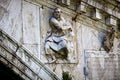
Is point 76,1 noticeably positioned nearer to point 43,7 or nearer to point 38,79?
point 43,7

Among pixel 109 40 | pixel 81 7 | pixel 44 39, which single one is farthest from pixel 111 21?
pixel 44 39

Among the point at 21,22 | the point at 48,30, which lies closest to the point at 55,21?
the point at 48,30

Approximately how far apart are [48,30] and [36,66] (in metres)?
0.99

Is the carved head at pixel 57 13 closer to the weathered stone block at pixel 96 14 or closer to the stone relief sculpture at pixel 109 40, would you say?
the weathered stone block at pixel 96 14

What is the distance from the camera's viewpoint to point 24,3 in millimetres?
9117

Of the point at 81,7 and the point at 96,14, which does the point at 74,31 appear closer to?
the point at 81,7

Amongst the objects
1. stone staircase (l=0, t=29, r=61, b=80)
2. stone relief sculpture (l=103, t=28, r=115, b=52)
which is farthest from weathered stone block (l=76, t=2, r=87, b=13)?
stone staircase (l=0, t=29, r=61, b=80)

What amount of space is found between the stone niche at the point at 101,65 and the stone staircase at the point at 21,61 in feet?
4.46

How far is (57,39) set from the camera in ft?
30.9

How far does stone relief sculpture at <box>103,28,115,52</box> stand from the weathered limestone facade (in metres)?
0.11

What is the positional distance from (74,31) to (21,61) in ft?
6.29

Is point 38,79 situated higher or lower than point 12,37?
lower

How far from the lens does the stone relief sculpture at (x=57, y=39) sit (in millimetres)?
9336

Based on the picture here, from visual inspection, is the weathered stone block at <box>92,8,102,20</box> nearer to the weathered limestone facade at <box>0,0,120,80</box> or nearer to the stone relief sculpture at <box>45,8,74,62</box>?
the weathered limestone facade at <box>0,0,120,80</box>
